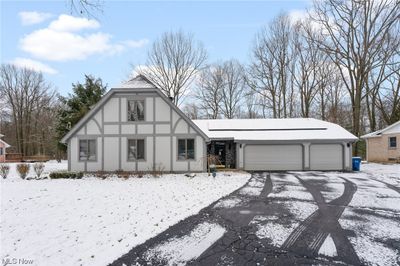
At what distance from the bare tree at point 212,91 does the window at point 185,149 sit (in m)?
20.1

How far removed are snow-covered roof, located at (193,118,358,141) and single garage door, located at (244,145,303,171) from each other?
2.63 ft

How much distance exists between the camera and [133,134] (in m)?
17.4

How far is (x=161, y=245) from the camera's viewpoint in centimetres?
536

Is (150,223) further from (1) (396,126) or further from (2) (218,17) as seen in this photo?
(1) (396,126)

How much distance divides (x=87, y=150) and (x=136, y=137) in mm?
3149

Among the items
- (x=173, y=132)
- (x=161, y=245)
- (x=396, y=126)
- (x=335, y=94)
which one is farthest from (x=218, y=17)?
(x=335, y=94)

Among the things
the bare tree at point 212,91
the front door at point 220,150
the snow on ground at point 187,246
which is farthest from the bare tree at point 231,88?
the snow on ground at point 187,246

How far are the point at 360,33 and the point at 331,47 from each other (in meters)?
2.87

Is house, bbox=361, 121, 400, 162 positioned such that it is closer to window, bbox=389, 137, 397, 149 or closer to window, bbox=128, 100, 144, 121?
window, bbox=389, 137, 397, 149

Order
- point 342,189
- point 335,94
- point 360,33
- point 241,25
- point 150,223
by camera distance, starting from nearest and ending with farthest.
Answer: point 150,223, point 342,189, point 241,25, point 360,33, point 335,94

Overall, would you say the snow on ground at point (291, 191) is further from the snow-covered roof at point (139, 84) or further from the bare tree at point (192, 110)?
the bare tree at point (192, 110)

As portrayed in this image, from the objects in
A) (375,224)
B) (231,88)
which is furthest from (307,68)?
(375,224)

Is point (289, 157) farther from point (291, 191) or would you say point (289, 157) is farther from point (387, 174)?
point (291, 191)

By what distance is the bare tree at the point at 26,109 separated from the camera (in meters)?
40.7
